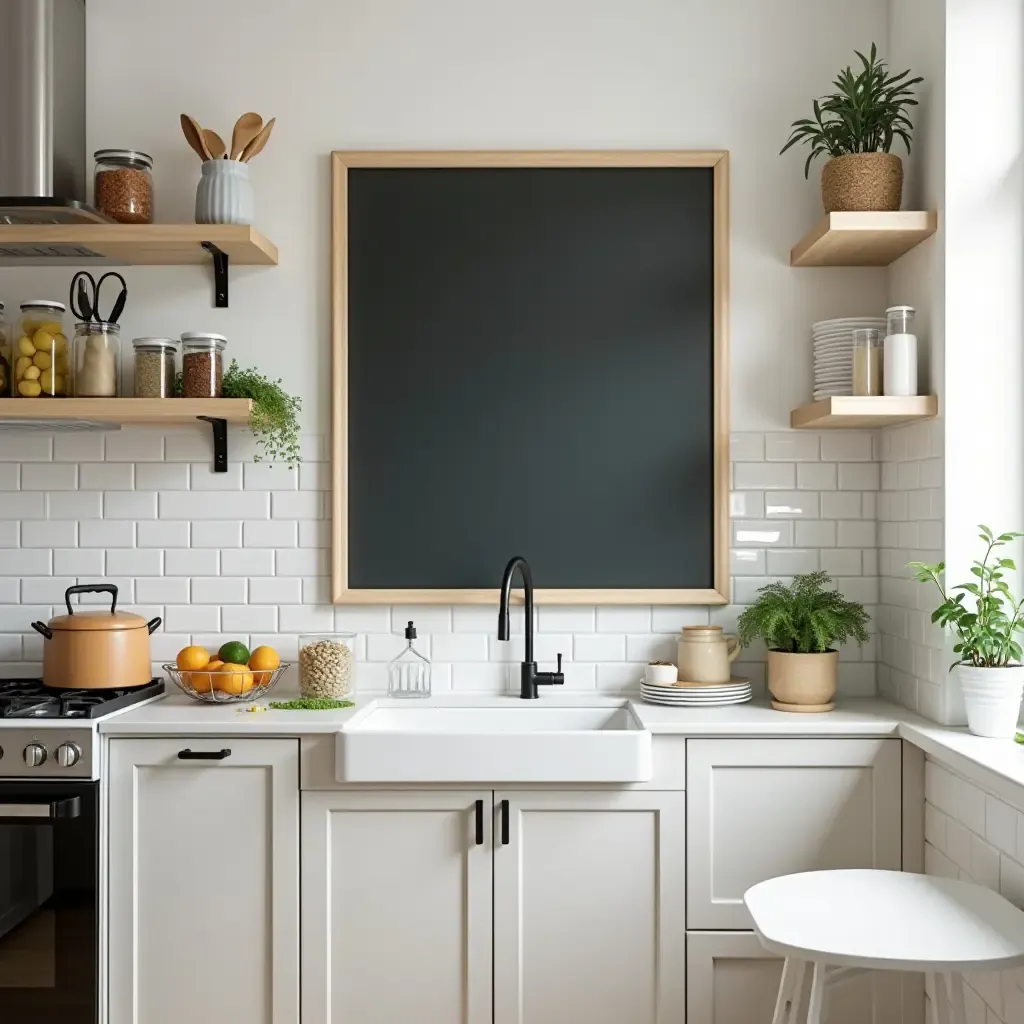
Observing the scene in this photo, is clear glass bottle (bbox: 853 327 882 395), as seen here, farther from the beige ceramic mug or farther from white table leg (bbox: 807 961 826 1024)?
white table leg (bbox: 807 961 826 1024)

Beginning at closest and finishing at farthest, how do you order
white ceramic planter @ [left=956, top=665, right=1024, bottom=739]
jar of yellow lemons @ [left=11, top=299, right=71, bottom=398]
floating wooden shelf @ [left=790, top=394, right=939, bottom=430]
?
1. white ceramic planter @ [left=956, top=665, right=1024, bottom=739]
2. floating wooden shelf @ [left=790, top=394, right=939, bottom=430]
3. jar of yellow lemons @ [left=11, top=299, right=71, bottom=398]

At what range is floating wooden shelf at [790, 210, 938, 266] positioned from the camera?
273 centimetres

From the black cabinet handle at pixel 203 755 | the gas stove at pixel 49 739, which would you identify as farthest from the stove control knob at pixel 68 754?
the black cabinet handle at pixel 203 755

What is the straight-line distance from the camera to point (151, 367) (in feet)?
9.59

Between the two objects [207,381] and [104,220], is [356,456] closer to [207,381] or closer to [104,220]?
[207,381]

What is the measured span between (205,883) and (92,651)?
0.66m

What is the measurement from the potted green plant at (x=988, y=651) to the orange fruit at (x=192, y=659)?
5.86 feet

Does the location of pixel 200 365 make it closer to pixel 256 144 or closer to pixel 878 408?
pixel 256 144

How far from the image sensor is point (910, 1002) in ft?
8.56

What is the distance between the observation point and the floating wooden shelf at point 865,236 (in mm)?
2732

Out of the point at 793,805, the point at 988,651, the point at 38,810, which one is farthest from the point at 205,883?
the point at 988,651

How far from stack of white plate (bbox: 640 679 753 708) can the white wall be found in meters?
0.25

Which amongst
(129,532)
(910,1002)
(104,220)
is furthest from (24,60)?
(910,1002)

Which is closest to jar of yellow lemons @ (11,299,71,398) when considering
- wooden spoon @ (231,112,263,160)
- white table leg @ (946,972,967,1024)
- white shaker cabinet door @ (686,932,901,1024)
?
wooden spoon @ (231,112,263,160)
